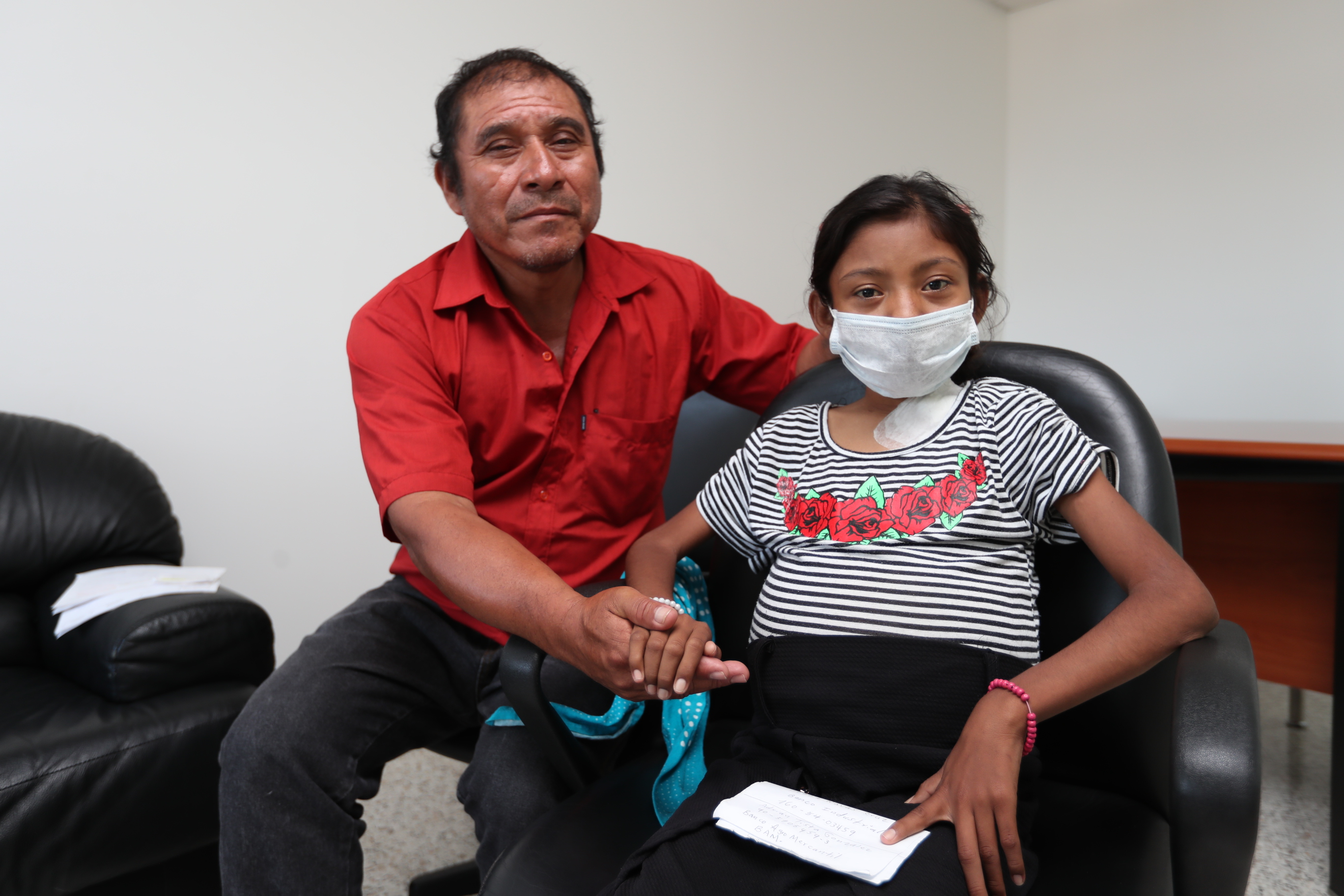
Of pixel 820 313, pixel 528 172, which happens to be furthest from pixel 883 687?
pixel 528 172

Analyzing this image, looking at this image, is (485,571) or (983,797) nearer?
(983,797)

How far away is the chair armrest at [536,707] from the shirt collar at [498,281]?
61 cm

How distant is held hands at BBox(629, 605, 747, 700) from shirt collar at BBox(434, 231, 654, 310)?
2.38 ft

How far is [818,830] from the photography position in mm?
860

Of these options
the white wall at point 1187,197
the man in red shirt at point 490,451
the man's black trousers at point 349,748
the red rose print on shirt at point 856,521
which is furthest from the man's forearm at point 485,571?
the white wall at point 1187,197

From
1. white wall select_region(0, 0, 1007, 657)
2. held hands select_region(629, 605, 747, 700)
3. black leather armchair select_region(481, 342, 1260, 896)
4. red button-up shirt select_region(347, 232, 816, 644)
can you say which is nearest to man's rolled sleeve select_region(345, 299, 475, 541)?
red button-up shirt select_region(347, 232, 816, 644)

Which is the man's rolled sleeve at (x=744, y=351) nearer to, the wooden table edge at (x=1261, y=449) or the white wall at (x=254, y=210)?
the wooden table edge at (x=1261, y=449)

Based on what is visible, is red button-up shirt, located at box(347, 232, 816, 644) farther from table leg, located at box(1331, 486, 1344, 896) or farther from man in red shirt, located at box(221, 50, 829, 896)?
table leg, located at box(1331, 486, 1344, 896)

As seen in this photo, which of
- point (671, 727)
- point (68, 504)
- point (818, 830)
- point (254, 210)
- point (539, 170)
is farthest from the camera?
point (254, 210)

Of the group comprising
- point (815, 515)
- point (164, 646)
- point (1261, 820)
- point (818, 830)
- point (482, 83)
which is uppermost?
point (482, 83)

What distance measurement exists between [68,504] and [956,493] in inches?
76.3

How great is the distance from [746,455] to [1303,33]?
4.31 meters

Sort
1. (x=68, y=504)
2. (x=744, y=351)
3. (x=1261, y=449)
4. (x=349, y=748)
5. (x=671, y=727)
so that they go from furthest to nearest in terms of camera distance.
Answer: (x=68, y=504)
(x=1261, y=449)
(x=744, y=351)
(x=349, y=748)
(x=671, y=727)

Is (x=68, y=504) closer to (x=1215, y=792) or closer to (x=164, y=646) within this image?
(x=164, y=646)
